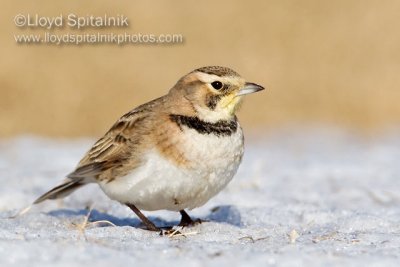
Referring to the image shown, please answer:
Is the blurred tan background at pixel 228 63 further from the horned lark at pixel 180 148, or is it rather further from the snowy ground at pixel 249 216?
the horned lark at pixel 180 148

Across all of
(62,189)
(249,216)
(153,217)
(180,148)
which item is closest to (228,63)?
(153,217)

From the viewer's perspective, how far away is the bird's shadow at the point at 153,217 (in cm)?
737

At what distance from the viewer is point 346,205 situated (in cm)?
847

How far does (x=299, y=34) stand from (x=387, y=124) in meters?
4.71

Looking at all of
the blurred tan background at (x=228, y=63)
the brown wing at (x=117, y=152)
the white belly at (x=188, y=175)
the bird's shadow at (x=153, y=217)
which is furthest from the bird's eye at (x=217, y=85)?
the blurred tan background at (x=228, y=63)

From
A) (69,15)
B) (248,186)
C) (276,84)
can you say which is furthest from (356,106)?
(248,186)

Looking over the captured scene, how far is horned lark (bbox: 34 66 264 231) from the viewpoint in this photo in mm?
6277

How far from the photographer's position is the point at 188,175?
20.5 ft

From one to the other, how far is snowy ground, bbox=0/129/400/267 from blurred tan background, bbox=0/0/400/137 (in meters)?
3.01

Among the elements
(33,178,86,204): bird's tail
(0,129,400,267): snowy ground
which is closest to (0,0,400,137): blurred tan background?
(0,129,400,267): snowy ground

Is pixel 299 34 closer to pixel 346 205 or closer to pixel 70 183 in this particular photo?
pixel 346 205

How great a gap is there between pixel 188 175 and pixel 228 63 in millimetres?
12435

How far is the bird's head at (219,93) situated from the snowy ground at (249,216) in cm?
96

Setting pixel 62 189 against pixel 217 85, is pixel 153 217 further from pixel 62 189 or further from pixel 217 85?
pixel 217 85
